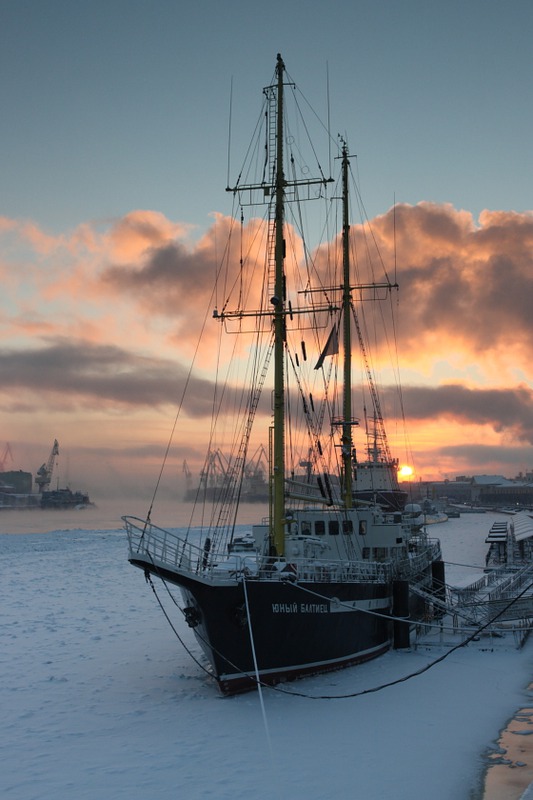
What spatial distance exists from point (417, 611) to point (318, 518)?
8.15 m

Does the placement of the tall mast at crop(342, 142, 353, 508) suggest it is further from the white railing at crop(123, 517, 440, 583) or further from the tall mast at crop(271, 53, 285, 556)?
the tall mast at crop(271, 53, 285, 556)

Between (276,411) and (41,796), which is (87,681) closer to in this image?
(41,796)

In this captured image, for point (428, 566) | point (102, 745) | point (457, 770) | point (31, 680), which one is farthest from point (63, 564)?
point (457, 770)

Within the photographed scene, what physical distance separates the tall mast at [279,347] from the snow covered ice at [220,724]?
6041 millimetres

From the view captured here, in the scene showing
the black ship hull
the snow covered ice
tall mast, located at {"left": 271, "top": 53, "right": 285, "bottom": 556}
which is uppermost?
tall mast, located at {"left": 271, "top": 53, "right": 285, "bottom": 556}

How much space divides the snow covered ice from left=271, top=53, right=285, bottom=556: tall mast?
238 inches

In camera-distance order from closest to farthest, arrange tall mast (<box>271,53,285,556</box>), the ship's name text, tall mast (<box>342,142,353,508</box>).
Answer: the ship's name text → tall mast (<box>271,53,285,556</box>) → tall mast (<box>342,142,353,508</box>)

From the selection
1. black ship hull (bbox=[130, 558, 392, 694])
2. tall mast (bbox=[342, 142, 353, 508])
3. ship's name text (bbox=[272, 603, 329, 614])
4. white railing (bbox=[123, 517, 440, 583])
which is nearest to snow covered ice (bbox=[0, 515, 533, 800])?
black ship hull (bbox=[130, 558, 392, 694])

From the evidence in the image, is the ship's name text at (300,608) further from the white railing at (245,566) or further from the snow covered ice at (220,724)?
the snow covered ice at (220,724)

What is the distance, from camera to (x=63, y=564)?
65.1 m

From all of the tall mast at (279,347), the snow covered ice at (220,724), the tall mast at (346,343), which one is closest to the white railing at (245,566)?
the tall mast at (279,347)

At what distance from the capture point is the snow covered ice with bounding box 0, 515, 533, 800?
49.3 ft

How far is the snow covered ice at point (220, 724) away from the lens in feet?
49.3

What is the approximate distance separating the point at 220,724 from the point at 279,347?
14.0m
